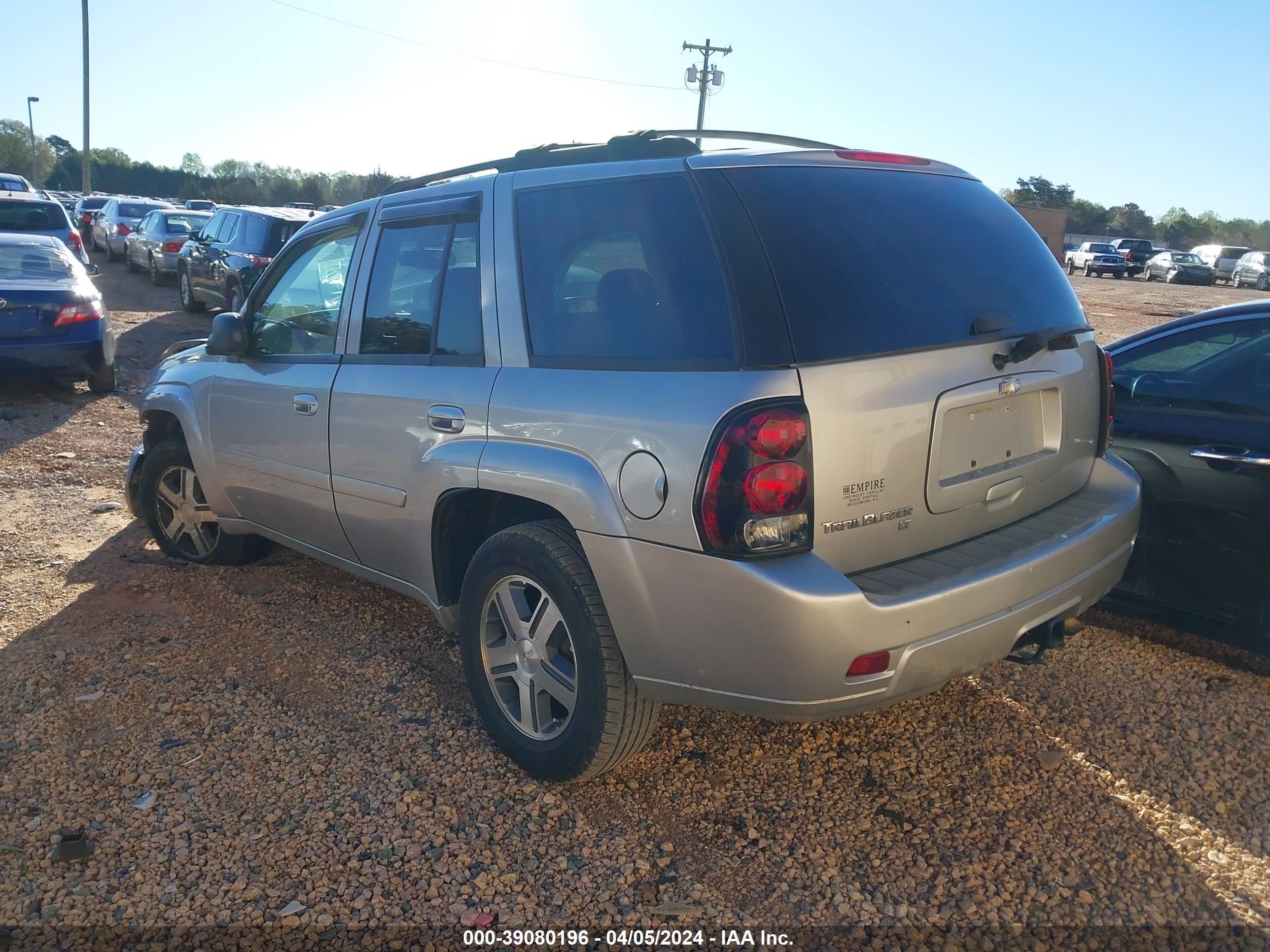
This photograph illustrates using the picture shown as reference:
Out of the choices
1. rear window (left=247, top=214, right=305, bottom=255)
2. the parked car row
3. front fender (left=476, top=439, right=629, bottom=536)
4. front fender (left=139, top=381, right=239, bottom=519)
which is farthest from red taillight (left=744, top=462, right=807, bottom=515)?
the parked car row

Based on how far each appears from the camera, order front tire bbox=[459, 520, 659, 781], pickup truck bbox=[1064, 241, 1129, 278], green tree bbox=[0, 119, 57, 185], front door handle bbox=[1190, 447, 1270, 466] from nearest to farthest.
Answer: front tire bbox=[459, 520, 659, 781], front door handle bbox=[1190, 447, 1270, 466], pickup truck bbox=[1064, 241, 1129, 278], green tree bbox=[0, 119, 57, 185]

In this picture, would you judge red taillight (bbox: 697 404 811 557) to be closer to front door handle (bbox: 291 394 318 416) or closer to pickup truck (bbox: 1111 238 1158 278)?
front door handle (bbox: 291 394 318 416)

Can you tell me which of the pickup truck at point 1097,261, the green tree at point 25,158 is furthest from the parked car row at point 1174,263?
the green tree at point 25,158

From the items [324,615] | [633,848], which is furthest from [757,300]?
[324,615]

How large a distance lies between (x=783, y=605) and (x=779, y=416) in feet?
1.56

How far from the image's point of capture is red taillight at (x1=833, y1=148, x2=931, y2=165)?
313 centimetres

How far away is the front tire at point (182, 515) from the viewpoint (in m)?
5.12

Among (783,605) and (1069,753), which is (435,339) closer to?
(783,605)

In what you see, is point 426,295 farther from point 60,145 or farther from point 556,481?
point 60,145

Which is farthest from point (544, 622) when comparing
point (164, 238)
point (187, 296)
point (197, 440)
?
point (164, 238)

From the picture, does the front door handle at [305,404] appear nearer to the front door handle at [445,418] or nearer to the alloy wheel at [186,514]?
the front door handle at [445,418]

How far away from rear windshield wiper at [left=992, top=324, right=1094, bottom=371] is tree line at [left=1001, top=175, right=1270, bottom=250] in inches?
2791

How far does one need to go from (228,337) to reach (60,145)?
104m

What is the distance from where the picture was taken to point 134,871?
110 inches
